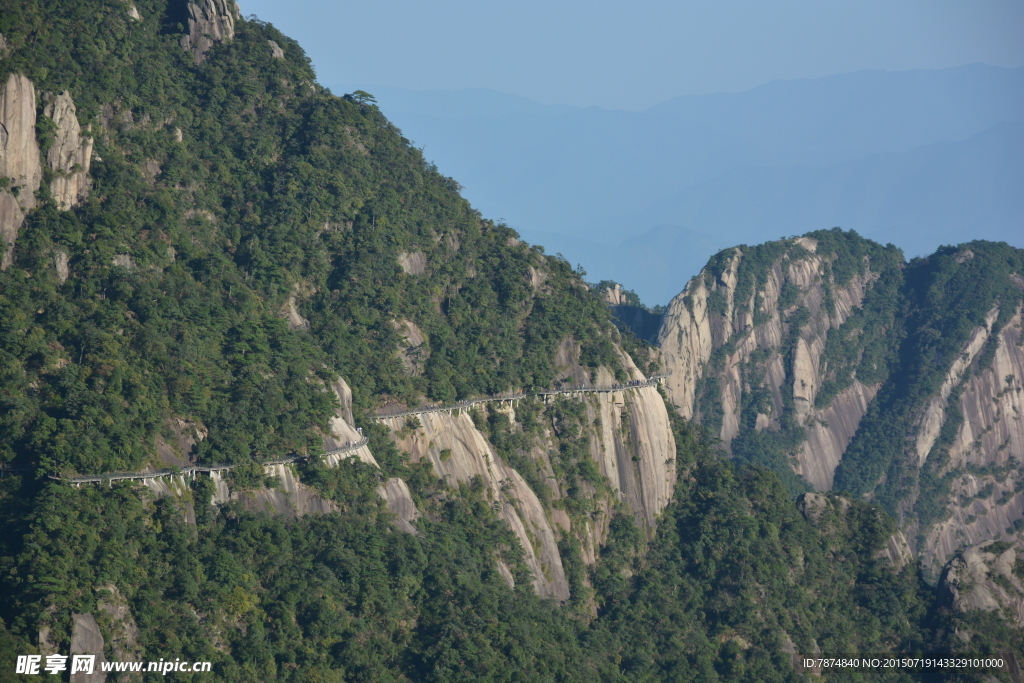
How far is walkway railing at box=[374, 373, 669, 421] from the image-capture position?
85.1 metres

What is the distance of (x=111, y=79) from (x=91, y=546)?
33.0 meters

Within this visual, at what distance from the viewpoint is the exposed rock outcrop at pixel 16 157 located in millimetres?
71688

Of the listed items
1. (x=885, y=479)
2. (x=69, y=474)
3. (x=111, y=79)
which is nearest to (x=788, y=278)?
(x=885, y=479)

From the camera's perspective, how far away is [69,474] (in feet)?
208

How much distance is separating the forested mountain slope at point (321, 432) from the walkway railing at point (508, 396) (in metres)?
0.37

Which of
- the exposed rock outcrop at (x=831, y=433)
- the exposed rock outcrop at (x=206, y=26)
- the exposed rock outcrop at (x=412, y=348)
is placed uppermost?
the exposed rock outcrop at (x=206, y=26)

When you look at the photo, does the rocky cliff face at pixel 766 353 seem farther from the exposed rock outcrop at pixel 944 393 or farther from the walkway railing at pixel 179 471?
the walkway railing at pixel 179 471

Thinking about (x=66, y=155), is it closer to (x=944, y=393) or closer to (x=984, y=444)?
(x=944, y=393)

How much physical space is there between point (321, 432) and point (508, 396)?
1817cm

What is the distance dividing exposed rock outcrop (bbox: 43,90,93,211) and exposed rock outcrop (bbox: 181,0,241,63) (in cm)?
1841

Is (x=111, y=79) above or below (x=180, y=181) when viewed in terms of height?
above

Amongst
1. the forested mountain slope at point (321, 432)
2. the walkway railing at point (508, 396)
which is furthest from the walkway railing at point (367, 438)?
the forested mountain slope at point (321, 432)

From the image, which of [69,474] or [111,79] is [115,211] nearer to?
[111,79]

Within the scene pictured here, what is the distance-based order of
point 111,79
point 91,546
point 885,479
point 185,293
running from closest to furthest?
1. point 91,546
2. point 185,293
3. point 111,79
4. point 885,479
